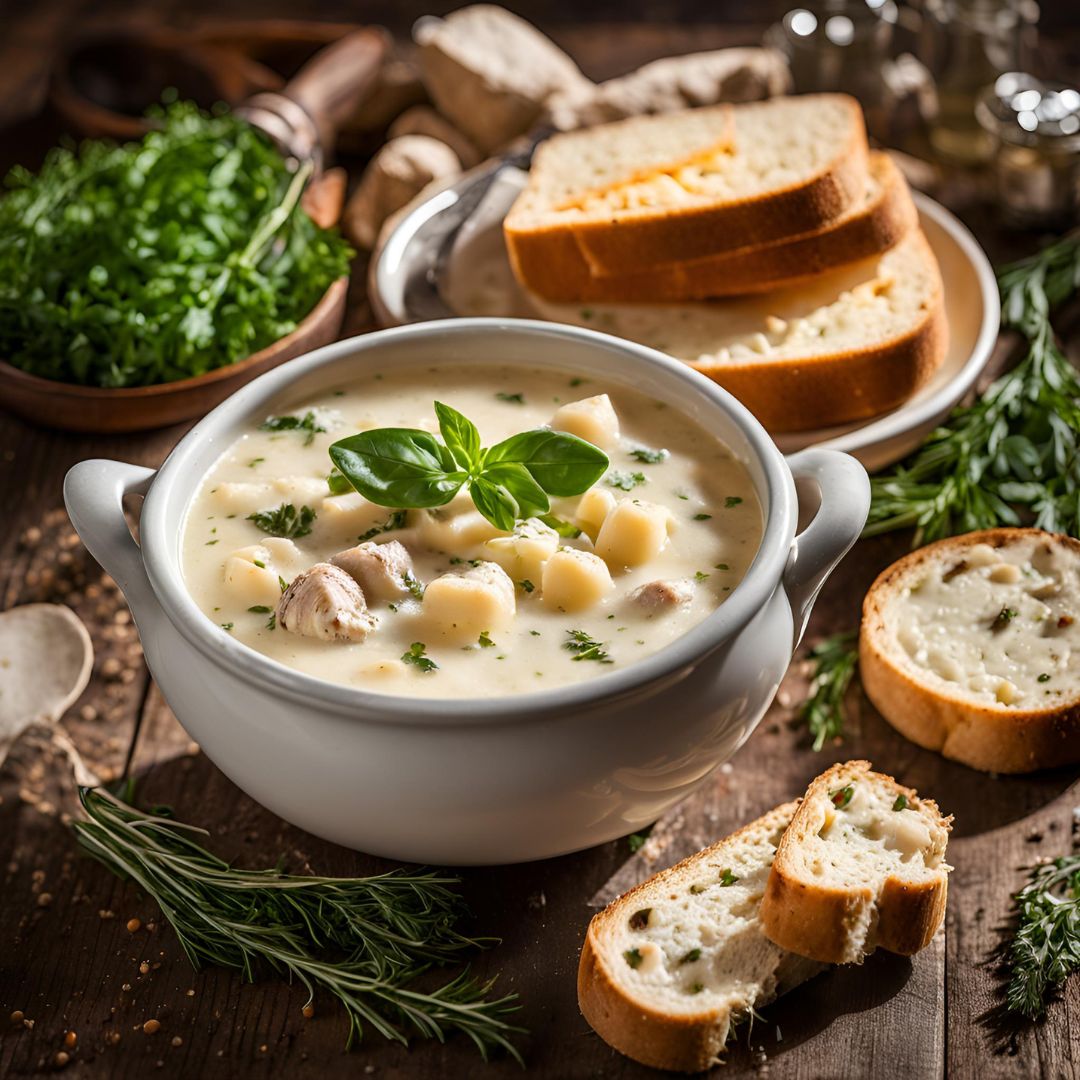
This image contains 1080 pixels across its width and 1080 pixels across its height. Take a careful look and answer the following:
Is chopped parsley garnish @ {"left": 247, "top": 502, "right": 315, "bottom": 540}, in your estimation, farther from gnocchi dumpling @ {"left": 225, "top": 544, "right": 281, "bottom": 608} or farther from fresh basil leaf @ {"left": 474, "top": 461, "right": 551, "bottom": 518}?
fresh basil leaf @ {"left": 474, "top": 461, "right": 551, "bottom": 518}

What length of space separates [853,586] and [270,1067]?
1.46 meters

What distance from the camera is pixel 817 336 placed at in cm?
306

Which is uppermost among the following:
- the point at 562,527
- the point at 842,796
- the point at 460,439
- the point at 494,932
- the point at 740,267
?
the point at 460,439

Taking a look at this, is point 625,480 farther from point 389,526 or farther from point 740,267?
point 740,267

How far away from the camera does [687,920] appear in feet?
6.90

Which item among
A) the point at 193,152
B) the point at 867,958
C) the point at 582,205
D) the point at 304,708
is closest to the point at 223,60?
the point at 193,152

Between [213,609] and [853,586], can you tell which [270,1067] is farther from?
[853,586]

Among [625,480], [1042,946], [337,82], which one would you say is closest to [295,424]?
[625,480]

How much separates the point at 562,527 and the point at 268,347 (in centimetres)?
131

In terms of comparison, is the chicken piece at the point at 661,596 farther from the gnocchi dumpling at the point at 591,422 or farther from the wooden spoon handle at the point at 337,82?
the wooden spoon handle at the point at 337,82

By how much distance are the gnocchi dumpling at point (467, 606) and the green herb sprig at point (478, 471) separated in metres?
0.15

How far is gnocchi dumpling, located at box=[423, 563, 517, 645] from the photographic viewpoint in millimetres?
2004

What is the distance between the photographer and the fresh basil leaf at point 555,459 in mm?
2146

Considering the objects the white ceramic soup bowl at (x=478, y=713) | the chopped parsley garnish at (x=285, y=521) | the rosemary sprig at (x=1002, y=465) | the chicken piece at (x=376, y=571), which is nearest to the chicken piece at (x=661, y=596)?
the white ceramic soup bowl at (x=478, y=713)
